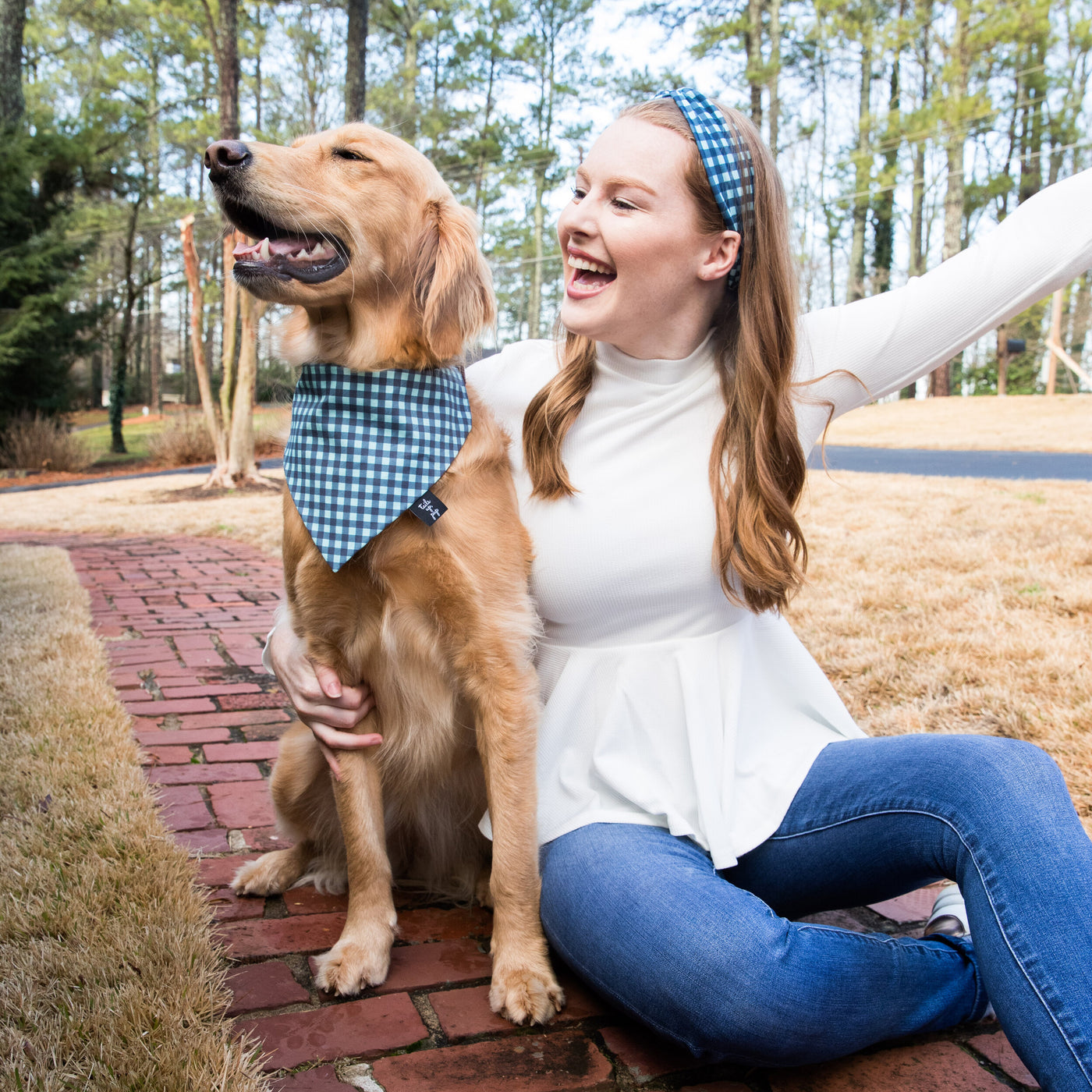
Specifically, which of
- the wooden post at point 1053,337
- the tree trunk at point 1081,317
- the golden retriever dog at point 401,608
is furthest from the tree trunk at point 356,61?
the tree trunk at point 1081,317

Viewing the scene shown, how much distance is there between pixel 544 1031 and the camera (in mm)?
1728

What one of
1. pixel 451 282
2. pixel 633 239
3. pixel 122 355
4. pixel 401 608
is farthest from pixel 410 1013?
pixel 122 355

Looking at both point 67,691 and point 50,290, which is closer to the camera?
point 67,691

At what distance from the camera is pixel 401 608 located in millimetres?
1939

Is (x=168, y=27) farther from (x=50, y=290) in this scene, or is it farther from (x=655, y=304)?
(x=655, y=304)

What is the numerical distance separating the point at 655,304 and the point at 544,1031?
1484mm

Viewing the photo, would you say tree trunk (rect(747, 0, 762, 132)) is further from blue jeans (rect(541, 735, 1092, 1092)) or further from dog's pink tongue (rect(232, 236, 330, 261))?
blue jeans (rect(541, 735, 1092, 1092))

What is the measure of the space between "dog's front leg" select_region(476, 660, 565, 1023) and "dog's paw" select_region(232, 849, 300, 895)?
0.62 metres

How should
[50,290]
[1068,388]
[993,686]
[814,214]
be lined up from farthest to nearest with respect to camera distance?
[814,214], [1068,388], [50,290], [993,686]

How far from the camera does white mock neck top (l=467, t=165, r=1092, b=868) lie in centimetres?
188

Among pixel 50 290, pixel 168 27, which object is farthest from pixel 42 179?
pixel 168 27

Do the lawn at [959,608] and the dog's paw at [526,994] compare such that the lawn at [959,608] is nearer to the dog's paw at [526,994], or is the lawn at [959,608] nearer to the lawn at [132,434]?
the dog's paw at [526,994]

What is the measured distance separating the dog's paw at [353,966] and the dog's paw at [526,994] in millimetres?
228

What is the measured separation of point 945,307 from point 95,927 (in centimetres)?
220
